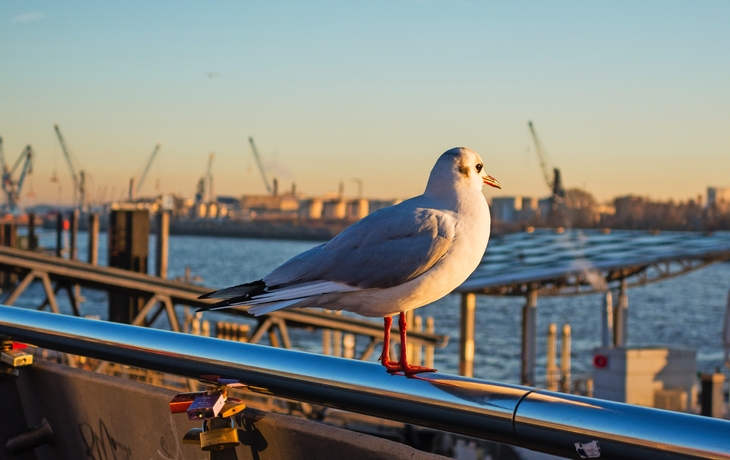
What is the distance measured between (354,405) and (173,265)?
106389 mm

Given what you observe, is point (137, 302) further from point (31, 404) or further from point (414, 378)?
point (414, 378)

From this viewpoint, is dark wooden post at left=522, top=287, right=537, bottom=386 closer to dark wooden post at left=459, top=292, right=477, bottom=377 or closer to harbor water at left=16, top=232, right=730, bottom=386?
dark wooden post at left=459, top=292, right=477, bottom=377

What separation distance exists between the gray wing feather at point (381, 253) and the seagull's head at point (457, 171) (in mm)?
103

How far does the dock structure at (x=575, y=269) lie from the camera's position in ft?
74.0

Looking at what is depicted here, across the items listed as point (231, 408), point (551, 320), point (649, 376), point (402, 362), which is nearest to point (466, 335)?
point (649, 376)

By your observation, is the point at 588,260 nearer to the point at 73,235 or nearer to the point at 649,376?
the point at 649,376

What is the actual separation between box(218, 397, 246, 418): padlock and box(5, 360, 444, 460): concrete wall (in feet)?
0.10

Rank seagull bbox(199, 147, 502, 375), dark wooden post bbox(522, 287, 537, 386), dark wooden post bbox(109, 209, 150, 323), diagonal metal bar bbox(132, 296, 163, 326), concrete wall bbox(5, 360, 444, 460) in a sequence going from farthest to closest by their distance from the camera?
dark wooden post bbox(522, 287, 537, 386) < dark wooden post bbox(109, 209, 150, 323) < diagonal metal bar bbox(132, 296, 163, 326) < seagull bbox(199, 147, 502, 375) < concrete wall bbox(5, 360, 444, 460)

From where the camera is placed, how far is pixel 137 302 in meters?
13.8

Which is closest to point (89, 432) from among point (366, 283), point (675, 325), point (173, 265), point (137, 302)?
point (366, 283)

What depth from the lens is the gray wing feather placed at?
250cm

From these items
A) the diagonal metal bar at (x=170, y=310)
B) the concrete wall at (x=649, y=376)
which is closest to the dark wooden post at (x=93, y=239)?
the concrete wall at (x=649, y=376)

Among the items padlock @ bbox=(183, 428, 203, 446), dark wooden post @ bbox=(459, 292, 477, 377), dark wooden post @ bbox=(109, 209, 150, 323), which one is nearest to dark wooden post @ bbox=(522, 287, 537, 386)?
dark wooden post @ bbox=(459, 292, 477, 377)

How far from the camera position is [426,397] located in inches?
67.7
